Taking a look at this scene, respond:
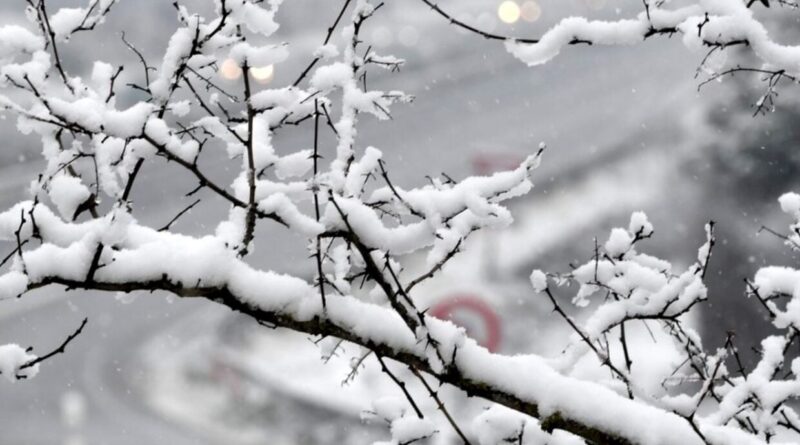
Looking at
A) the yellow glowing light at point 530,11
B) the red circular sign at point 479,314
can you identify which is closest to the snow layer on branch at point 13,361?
the red circular sign at point 479,314

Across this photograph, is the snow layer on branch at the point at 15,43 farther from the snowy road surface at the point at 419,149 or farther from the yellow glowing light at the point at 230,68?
the snowy road surface at the point at 419,149

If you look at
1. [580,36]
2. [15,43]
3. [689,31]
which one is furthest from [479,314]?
[15,43]

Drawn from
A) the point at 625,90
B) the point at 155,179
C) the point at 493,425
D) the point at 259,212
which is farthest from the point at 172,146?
the point at 625,90

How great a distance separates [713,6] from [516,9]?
24645 mm

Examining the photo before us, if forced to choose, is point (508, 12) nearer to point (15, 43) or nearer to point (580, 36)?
point (580, 36)

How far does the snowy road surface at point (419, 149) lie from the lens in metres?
10.5

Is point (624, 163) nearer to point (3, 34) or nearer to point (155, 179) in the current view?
point (155, 179)

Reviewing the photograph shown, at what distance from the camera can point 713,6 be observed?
241 cm

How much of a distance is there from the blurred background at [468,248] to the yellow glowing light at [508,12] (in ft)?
16.9

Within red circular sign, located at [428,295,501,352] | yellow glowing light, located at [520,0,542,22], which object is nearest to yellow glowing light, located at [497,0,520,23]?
yellow glowing light, located at [520,0,542,22]

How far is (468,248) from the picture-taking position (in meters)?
9.98

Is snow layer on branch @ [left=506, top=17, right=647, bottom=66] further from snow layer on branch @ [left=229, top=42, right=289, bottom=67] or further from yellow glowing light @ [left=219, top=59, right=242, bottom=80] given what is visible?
yellow glowing light @ [left=219, top=59, right=242, bottom=80]

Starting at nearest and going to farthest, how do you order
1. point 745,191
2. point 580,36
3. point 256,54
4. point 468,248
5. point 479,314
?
point 256,54
point 580,36
point 479,314
point 745,191
point 468,248

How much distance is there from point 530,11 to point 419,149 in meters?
9.99
